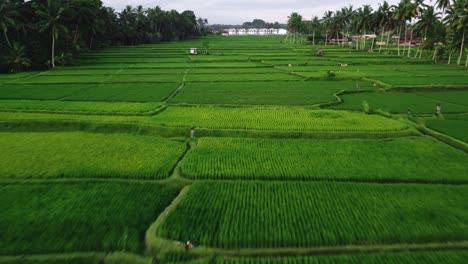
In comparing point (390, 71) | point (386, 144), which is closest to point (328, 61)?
point (390, 71)

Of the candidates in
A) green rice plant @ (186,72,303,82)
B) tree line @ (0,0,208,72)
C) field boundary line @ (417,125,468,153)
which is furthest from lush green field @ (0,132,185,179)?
tree line @ (0,0,208,72)

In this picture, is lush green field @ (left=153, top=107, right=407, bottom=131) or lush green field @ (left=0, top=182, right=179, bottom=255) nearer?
lush green field @ (left=0, top=182, right=179, bottom=255)

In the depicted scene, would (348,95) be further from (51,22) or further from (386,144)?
(51,22)

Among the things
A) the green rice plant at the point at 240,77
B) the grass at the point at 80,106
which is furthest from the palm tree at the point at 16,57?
the green rice plant at the point at 240,77

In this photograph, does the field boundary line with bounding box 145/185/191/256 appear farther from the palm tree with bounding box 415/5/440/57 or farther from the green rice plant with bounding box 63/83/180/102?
the palm tree with bounding box 415/5/440/57

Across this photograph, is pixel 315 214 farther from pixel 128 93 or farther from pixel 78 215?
pixel 128 93

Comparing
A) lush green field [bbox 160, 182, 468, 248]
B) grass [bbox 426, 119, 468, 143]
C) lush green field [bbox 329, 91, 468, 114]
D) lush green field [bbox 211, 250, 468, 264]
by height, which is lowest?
lush green field [bbox 211, 250, 468, 264]

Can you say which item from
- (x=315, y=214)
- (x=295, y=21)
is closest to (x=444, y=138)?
(x=315, y=214)
